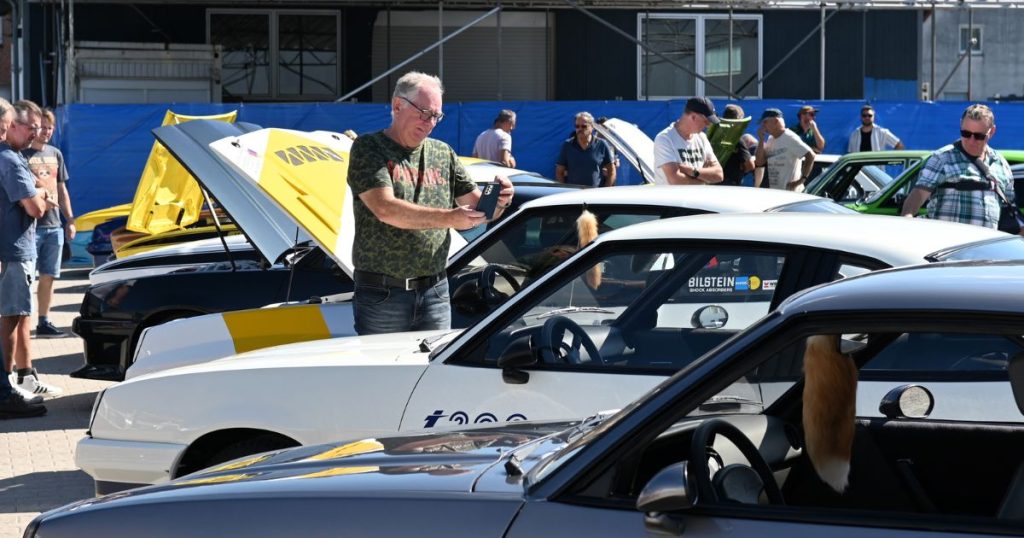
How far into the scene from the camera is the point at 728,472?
2834 millimetres

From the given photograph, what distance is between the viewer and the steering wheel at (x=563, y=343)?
4.59 metres

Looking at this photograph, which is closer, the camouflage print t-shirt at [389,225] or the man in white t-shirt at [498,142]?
the camouflage print t-shirt at [389,225]

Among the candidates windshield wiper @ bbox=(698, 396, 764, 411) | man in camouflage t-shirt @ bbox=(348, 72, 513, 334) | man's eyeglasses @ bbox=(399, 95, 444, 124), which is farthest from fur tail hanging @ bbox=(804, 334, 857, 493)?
man's eyeglasses @ bbox=(399, 95, 444, 124)

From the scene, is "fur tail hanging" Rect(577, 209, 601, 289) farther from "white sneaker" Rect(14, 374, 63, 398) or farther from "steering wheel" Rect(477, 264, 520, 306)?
"white sneaker" Rect(14, 374, 63, 398)

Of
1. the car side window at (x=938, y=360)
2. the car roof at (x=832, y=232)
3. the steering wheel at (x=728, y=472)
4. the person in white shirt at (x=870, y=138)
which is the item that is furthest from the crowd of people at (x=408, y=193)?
the person in white shirt at (x=870, y=138)

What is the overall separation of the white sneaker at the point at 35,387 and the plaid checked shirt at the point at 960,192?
5.85 meters

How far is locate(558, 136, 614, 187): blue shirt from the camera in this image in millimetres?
14812

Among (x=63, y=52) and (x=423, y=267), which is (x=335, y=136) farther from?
(x=63, y=52)

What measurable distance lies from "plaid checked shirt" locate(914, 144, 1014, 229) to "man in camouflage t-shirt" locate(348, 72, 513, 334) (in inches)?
141

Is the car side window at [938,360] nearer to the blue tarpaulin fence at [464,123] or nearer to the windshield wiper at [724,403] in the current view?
the windshield wiper at [724,403]

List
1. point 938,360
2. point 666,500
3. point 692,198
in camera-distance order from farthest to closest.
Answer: point 692,198
point 938,360
point 666,500

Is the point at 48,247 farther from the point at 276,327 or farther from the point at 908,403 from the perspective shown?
the point at 908,403

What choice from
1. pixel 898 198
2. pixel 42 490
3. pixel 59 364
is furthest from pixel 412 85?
pixel 898 198

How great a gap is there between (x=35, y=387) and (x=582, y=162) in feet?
23.9
